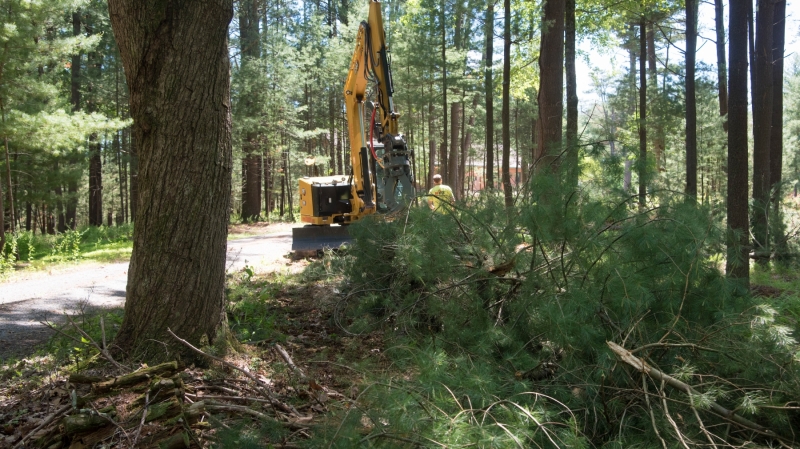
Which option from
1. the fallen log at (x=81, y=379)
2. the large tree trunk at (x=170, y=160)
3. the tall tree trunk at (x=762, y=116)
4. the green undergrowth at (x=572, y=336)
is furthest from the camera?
the tall tree trunk at (x=762, y=116)

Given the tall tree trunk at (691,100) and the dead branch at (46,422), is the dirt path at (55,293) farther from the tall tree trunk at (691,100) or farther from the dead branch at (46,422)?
the tall tree trunk at (691,100)

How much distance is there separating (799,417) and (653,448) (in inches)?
37.2

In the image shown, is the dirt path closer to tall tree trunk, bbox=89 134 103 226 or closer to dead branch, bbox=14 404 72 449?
dead branch, bbox=14 404 72 449

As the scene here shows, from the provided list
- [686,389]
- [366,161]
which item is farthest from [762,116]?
[686,389]

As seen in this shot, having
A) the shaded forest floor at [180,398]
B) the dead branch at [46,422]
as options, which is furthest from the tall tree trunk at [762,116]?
the dead branch at [46,422]

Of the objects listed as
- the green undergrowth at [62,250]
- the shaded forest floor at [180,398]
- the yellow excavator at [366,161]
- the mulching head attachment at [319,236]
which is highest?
the yellow excavator at [366,161]

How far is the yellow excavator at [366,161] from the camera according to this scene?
10086mm

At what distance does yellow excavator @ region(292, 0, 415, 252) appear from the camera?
10086 mm

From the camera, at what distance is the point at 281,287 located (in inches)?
306

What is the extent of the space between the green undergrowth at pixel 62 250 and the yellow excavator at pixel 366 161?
4.97 m

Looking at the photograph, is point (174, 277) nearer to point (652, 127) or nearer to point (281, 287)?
point (281, 287)

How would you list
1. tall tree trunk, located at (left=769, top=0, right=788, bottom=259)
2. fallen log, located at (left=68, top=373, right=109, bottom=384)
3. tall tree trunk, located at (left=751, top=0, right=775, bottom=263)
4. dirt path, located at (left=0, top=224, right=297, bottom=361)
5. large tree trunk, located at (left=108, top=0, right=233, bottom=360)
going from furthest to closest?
tall tree trunk, located at (left=769, top=0, right=788, bottom=259) < tall tree trunk, located at (left=751, top=0, right=775, bottom=263) < dirt path, located at (left=0, top=224, right=297, bottom=361) < large tree trunk, located at (left=108, top=0, right=233, bottom=360) < fallen log, located at (left=68, top=373, right=109, bottom=384)

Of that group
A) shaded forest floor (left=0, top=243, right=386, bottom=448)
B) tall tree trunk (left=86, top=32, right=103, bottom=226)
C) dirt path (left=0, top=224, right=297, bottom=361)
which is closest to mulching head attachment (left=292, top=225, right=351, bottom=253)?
dirt path (left=0, top=224, right=297, bottom=361)

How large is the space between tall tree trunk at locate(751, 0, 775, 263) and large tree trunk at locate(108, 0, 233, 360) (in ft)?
25.9
